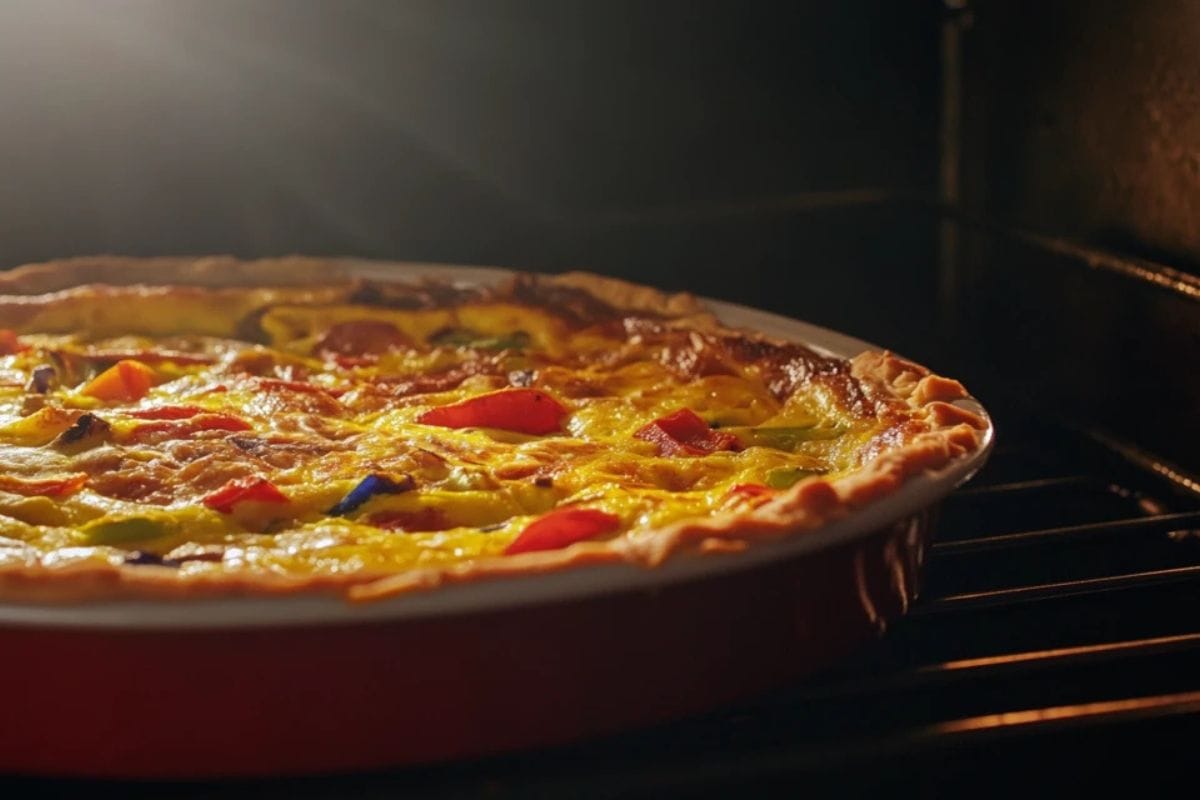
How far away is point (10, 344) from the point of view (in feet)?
9.29

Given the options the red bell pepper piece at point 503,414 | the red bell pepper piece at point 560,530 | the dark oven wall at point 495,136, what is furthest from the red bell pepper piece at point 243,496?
the dark oven wall at point 495,136

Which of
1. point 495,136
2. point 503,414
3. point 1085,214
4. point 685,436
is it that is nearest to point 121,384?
point 503,414

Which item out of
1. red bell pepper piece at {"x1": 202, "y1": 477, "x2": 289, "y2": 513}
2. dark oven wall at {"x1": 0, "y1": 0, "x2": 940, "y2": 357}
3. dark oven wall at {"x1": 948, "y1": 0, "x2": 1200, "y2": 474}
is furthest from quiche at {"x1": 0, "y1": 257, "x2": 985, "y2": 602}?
dark oven wall at {"x1": 948, "y1": 0, "x2": 1200, "y2": 474}

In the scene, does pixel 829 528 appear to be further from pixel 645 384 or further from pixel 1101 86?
pixel 1101 86

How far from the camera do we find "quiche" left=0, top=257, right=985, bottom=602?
1714mm

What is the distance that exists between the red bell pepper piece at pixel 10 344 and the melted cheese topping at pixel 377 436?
0.01 meters

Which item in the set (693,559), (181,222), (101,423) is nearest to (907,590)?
(693,559)

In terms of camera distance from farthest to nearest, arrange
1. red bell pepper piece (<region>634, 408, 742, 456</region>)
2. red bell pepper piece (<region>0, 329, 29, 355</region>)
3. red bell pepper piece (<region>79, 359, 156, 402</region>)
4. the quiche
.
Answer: red bell pepper piece (<region>0, 329, 29, 355</region>) → red bell pepper piece (<region>79, 359, 156, 402</region>) → red bell pepper piece (<region>634, 408, 742, 456</region>) → the quiche

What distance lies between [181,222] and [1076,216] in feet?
6.22

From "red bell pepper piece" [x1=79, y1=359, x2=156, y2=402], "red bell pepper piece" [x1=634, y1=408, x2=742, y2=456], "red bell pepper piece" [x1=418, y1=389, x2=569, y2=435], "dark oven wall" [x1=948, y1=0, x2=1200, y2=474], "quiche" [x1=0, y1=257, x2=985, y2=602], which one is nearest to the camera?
"quiche" [x1=0, y1=257, x2=985, y2=602]

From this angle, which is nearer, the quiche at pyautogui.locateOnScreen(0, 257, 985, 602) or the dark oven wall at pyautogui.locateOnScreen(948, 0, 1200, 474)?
the quiche at pyautogui.locateOnScreen(0, 257, 985, 602)

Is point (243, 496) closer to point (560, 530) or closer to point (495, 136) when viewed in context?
point (560, 530)

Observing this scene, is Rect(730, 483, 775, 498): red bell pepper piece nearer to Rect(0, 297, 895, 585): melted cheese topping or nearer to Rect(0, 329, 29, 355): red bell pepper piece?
Rect(0, 297, 895, 585): melted cheese topping

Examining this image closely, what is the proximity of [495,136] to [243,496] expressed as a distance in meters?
1.72
